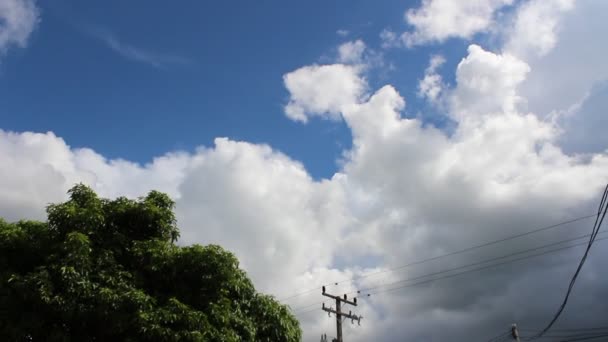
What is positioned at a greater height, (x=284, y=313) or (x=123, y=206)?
(x=123, y=206)

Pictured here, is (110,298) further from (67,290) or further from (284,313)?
(284,313)

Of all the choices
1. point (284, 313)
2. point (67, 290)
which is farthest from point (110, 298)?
point (284, 313)

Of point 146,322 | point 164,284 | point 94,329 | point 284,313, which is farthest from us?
point 284,313

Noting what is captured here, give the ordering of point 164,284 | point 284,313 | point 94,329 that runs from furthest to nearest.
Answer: point 284,313 < point 164,284 < point 94,329

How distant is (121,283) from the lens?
530 inches

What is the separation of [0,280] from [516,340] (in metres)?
30.8

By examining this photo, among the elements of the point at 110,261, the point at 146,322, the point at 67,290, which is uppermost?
the point at 110,261

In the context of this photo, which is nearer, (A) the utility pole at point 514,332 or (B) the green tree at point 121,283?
(B) the green tree at point 121,283

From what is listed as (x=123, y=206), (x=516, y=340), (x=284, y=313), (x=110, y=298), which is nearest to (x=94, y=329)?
(x=110, y=298)

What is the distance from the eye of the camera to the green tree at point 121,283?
1294 centimetres

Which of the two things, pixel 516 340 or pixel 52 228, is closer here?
pixel 52 228

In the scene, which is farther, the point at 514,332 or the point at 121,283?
the point at 514,332

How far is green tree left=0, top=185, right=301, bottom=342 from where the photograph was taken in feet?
42.4

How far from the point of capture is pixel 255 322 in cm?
1551
